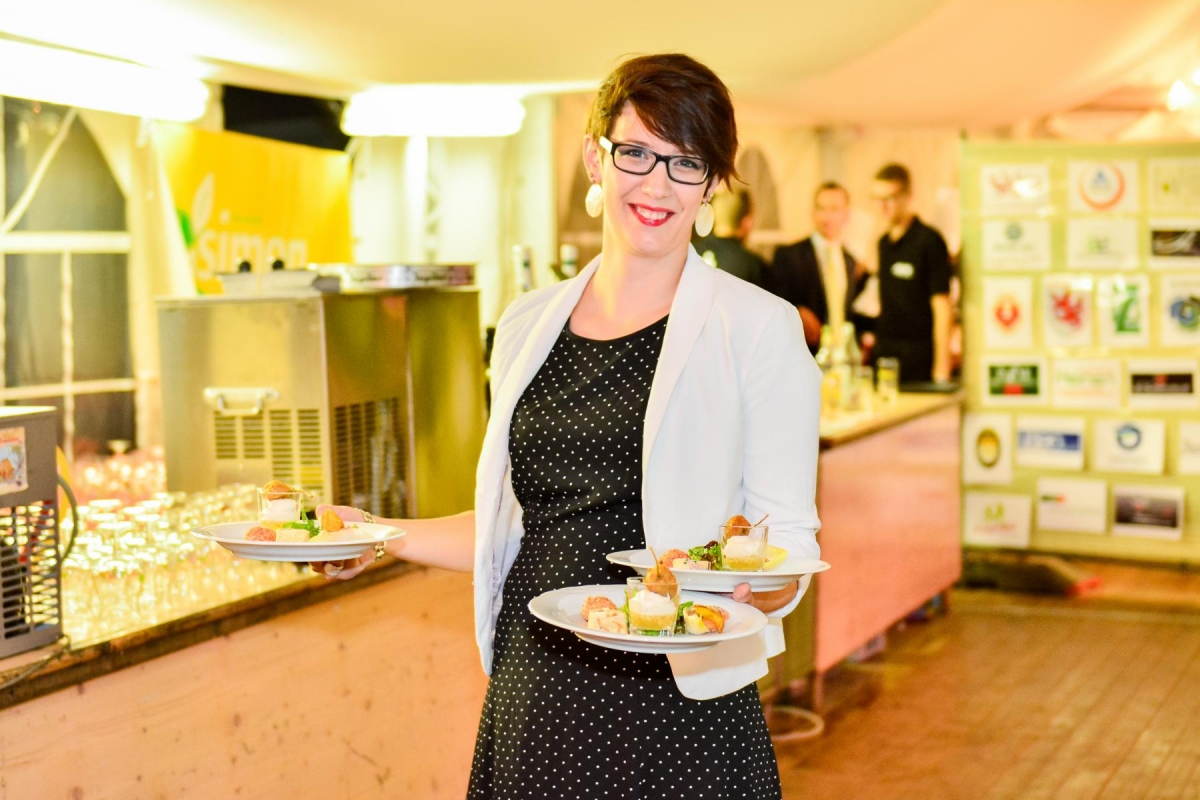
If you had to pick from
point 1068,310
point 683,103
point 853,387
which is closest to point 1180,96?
point 1068,310

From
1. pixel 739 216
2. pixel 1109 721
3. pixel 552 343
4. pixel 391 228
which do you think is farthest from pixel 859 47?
pixel 552 343

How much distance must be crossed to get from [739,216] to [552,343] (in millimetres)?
5466

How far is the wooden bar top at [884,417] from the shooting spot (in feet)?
16.5

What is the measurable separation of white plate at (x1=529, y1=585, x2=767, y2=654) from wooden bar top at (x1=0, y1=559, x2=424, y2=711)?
100 cm

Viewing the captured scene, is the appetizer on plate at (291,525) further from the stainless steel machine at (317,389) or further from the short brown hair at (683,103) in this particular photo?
the stainless steel machine at (317,389)

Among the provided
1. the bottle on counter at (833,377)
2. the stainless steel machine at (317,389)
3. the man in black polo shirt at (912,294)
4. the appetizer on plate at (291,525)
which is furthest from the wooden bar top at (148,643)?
the man in black polo shirt at (912,294)

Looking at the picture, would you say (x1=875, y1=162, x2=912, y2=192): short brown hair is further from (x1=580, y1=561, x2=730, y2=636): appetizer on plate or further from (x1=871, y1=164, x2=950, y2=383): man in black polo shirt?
(x1=580, y1=561, x2=730, y2=636): appetizer on plate

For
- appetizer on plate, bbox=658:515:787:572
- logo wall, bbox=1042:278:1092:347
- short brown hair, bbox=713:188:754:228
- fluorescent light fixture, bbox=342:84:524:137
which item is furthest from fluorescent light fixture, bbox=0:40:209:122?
logo wall, bbox=1042:278:1092:347

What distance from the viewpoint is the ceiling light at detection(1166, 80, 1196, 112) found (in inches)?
311

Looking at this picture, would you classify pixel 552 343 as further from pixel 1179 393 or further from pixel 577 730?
pixel 1179 393

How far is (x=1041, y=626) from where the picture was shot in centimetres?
645

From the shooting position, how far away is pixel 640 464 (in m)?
1.79

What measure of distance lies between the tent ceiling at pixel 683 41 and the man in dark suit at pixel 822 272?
664 millimetres

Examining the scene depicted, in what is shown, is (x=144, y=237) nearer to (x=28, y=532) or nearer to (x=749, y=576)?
(x=28, y=532)
